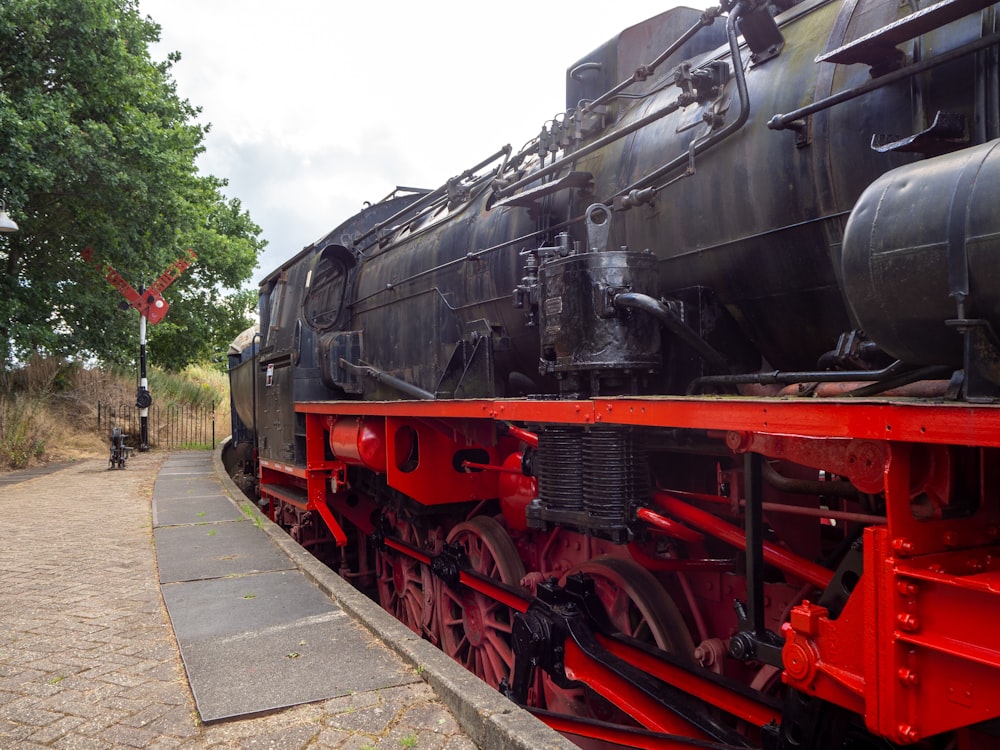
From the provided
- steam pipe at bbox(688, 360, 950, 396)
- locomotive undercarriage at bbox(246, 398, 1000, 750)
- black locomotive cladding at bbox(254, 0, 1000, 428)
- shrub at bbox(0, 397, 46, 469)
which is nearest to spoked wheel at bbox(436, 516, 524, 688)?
locomotive undercarriage at bbox(246, 398, 1000, 750)

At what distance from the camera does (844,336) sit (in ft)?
7.83

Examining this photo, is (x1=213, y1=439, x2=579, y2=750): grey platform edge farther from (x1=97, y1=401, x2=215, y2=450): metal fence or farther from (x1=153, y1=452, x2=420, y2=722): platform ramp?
(x1=97, y1=401, x2=215, y2=450): metal fence

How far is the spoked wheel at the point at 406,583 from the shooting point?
18.1 ft

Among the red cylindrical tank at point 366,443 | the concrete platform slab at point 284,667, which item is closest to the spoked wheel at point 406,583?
the red cylindrical tank at point 366,443

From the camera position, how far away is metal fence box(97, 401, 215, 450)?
19875 millimetres

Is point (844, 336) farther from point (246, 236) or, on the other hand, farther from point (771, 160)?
point (246, 236)

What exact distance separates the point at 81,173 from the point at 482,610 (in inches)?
504

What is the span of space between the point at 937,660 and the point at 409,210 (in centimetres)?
579

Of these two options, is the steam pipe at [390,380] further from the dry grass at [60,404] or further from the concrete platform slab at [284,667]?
the dry grass at [60,404]

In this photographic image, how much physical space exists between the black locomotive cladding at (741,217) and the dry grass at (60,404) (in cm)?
1384

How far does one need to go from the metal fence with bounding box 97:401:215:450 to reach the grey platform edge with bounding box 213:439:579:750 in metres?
17.2

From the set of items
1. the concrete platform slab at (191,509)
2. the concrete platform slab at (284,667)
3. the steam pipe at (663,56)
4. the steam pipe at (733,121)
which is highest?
the steam pipe at (663,56)

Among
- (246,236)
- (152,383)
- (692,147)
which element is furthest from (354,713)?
(246,236)

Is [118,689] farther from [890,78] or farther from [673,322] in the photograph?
[890,78]
